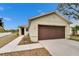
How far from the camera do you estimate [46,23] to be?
48.6 feet

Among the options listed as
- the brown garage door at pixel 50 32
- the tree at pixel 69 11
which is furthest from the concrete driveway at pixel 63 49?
the tree at pixel 69 11

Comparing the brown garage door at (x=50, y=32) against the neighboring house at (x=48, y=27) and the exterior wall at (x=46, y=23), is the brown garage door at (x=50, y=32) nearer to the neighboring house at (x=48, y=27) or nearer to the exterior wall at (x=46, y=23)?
the neighboring house at (x=48, y=27)

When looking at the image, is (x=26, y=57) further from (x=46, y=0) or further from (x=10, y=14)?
(x=10, y=14)

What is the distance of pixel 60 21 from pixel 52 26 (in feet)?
4.11

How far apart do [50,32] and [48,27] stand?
640 millimetres

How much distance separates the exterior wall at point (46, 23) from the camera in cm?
1405

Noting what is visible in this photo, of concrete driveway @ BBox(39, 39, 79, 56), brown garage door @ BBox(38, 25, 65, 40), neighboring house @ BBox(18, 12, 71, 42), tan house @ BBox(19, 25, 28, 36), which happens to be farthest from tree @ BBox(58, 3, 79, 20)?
tan house @ BBox(19, 25, 28, 36)

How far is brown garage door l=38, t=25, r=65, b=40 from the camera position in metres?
14.7

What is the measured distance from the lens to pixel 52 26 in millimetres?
15398

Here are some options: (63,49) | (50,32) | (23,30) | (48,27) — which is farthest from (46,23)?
(23,30)

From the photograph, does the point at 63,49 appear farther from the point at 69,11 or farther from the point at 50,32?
the point at 69,11

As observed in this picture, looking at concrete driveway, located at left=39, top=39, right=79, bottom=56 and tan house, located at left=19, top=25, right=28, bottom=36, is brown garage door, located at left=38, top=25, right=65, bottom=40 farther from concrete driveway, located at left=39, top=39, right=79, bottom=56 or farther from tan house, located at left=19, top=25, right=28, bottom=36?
tan house, located at left=19, top=25, right=28, bottom=36

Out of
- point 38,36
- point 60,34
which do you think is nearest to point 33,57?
point 38,36

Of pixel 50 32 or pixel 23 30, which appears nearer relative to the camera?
pixel 50 32
